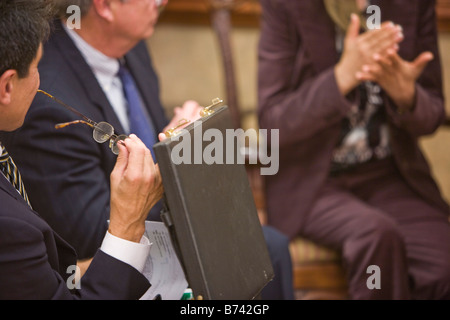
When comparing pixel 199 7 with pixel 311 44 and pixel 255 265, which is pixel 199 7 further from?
pixel 255 265

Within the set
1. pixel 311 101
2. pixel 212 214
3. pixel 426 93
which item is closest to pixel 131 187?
pixel 212 214

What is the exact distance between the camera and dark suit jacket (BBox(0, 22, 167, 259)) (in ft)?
3.93

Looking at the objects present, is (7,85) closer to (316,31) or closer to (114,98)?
(114,98)

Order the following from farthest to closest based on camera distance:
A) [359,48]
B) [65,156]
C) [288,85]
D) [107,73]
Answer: [288,85] → [359,48] → [107,73] → [65,156]

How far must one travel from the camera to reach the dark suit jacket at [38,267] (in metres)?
0.85

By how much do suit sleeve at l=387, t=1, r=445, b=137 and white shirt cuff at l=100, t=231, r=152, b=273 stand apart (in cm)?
108

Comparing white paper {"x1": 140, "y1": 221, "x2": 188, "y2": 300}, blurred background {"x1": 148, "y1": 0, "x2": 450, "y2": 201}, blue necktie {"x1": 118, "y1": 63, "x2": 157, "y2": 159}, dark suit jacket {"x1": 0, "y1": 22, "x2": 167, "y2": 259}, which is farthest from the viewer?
blurred background {"x1": 148, "y1": 0, "x2": 450, "y2": 201}

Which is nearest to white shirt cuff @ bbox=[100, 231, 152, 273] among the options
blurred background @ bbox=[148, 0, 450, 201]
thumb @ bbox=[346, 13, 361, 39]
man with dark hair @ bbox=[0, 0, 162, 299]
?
man with dark hair @ bbox=[0, 0, 162, 299]

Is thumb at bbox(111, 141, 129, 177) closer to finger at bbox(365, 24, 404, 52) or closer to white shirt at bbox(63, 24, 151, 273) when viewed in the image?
white shirt at bbox(63, 24, 151, 273)

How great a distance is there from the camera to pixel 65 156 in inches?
48.9

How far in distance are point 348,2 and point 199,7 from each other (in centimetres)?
155

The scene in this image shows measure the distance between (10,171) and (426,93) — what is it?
1.34 metres

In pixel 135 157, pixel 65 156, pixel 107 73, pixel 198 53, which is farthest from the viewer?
pixel 198 53

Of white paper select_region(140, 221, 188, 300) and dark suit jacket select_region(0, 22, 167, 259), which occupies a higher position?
dark suit jacket select_region(0, 22, 167, 259)
